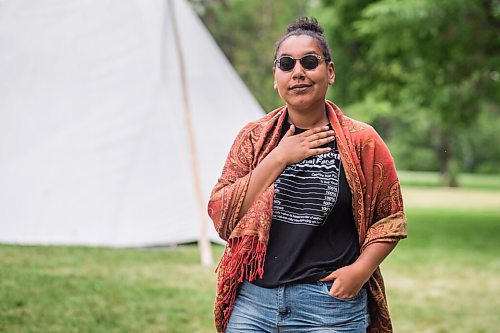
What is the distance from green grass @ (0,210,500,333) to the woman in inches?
126

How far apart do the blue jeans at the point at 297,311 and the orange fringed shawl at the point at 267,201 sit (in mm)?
82

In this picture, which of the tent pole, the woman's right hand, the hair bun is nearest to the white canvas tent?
the tent pole

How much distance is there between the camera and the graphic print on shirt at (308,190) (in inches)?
92.6

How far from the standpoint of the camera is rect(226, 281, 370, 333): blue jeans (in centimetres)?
234

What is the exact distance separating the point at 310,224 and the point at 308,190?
11 cm

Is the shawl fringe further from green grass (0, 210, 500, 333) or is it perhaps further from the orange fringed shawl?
green grass (0, 210, 500, 333)

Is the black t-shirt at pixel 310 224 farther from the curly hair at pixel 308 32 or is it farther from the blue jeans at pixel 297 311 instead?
the curly hair at pixel 308 32

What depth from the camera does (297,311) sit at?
2.35 m

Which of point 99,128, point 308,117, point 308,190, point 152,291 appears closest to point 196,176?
point 99,128

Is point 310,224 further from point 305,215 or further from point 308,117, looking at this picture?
point 308,117

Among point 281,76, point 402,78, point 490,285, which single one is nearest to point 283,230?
point 281,76

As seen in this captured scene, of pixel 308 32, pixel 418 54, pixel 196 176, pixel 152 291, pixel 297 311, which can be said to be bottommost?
pixel 152 291

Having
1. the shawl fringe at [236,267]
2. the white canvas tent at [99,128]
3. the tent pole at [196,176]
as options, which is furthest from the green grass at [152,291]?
the shawl fringe at [236,267]

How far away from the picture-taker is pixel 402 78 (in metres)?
16.8
